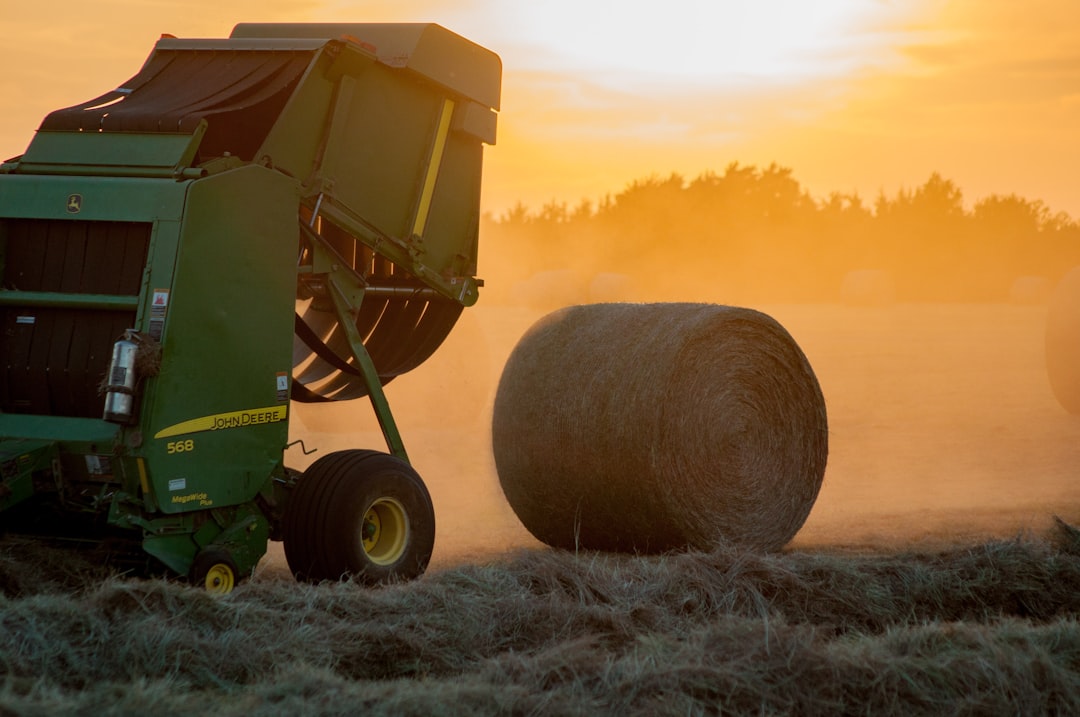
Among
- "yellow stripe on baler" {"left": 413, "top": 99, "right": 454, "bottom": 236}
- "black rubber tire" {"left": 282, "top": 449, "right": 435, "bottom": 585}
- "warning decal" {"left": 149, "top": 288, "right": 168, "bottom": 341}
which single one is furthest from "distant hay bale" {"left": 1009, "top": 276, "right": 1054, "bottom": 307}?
"warning decal" {"left": 149, "top": 288, "right": 168, "bottom": 341}

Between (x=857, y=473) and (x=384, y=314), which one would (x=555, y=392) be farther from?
(x=857, y=473)

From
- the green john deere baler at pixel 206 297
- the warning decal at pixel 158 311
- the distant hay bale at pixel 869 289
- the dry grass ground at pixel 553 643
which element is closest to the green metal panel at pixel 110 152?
the green john deere baler at pixel 206 297

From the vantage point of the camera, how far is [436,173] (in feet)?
29.9

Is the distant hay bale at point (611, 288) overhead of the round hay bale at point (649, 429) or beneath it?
overhead

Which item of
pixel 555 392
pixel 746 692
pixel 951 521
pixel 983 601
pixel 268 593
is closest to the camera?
pixel 746 692

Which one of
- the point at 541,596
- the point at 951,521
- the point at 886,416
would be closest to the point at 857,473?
the point at 951,521

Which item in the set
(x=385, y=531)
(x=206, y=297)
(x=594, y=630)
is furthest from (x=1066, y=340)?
(x=206, y=297)

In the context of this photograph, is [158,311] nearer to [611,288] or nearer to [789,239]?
[611,288]

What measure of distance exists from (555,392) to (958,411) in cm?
1018

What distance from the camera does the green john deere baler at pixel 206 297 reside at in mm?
7145

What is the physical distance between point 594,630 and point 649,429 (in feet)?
7.95

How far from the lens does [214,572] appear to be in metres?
7.19

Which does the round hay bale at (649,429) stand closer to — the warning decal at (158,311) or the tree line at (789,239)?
the warning decal at (158,311)

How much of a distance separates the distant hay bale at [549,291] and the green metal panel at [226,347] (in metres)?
18.4
